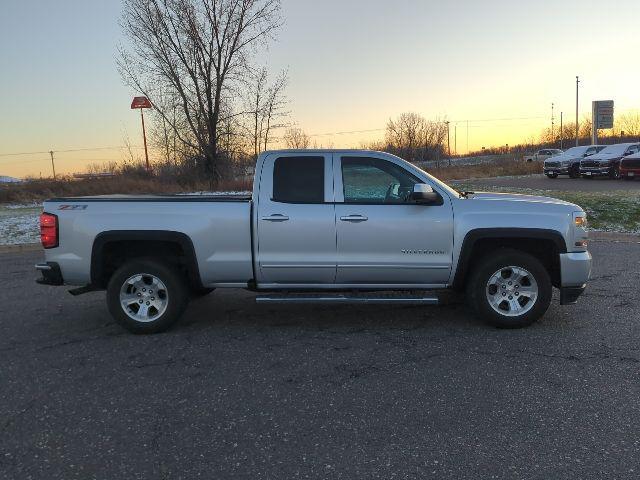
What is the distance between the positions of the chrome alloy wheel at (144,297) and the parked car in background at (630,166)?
26.2m

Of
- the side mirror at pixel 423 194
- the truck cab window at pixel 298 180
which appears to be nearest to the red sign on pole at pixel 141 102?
the truck cab window at pixel 298 180

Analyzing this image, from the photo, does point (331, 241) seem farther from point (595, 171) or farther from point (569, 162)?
point (569, 162)

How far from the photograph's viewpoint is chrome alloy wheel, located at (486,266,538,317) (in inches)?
206

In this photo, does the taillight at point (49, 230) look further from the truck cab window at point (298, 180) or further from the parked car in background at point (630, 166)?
the parked car in background at point (630, 166)

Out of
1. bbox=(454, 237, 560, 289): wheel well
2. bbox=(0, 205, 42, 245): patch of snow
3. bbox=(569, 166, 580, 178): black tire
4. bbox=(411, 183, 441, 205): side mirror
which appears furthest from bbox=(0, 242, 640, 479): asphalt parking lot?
bbox=(569, 166, 580, 178): black tire

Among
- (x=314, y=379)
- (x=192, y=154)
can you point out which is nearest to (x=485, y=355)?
(x=314, y=379)

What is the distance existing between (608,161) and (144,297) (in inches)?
1082

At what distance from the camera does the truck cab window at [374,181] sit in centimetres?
529

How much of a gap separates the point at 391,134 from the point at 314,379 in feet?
268

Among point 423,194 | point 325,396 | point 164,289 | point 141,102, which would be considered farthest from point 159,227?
point 141,102

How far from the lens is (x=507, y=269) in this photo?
522 centimetres

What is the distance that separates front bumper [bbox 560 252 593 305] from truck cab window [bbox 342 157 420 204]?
5.67ft

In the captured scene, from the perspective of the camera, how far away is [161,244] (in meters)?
5.47

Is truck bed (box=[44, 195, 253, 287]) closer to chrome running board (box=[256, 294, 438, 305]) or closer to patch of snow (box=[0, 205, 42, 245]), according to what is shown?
chrome running board (box=[256, 294, 438, 305])
